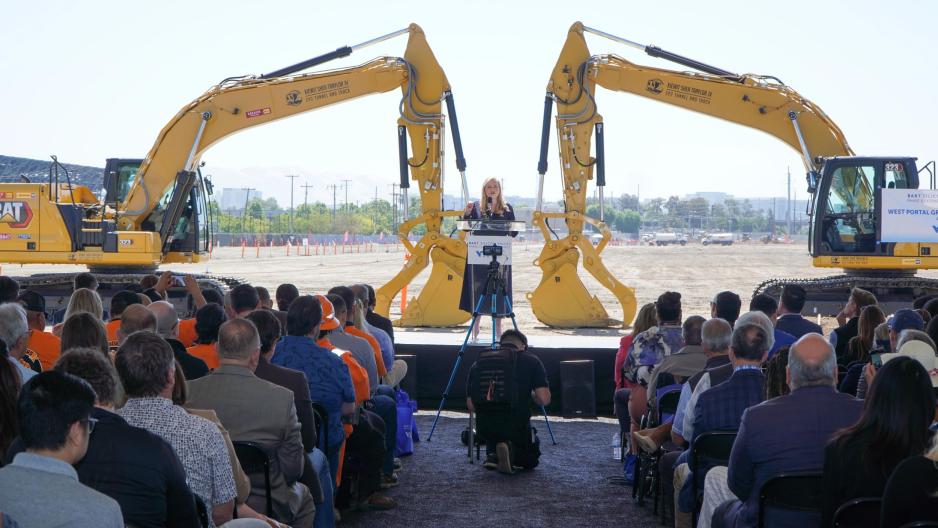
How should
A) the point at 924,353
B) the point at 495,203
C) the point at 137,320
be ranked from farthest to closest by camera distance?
1. the point at 495,203
2. the point at 137,320
3. the point at 924,353

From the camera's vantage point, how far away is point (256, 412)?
6230 mm

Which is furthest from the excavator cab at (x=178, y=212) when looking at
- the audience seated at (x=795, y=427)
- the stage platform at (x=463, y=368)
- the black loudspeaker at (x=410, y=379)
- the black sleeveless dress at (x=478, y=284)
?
the audience seated at (x=795, y=427)

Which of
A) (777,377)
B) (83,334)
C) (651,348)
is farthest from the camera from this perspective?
(651,348)

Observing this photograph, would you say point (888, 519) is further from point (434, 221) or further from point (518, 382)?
point (434, 221)

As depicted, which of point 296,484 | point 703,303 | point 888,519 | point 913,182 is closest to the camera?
point 888,519

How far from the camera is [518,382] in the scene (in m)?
10.1

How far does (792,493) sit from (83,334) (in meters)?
3.92

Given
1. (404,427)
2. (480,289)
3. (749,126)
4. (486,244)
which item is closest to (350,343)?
(404,427)

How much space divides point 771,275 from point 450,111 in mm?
33525

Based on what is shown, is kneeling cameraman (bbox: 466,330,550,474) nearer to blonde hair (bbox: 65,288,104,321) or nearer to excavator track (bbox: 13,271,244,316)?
blonde hair (bbox: 65,288,104,321)

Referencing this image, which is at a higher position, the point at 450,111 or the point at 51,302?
the point at 450,111

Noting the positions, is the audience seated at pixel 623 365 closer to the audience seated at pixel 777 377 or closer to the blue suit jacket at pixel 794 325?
the blue suit jacket at pixel 794 325

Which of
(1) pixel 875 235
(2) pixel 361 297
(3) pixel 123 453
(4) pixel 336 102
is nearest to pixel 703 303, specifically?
(1) pixel 875 235

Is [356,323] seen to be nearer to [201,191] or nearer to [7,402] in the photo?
[7,402]
